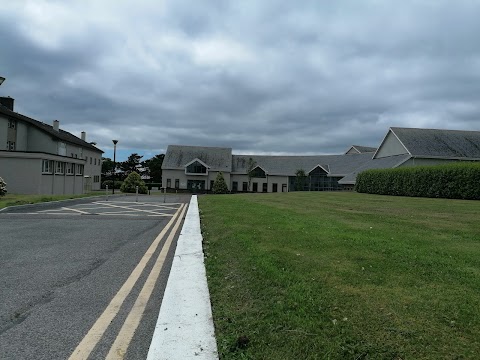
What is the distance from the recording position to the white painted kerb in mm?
2994

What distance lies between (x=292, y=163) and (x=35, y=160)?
162 feet

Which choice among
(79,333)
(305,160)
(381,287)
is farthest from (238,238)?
(305,160)

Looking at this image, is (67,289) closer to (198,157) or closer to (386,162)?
(386,162)

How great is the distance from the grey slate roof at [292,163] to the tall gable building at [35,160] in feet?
100

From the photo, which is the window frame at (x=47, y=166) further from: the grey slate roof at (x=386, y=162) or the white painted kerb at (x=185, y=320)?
the grey slate roof at (x=386, y=162)

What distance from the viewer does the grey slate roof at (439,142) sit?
41.1m

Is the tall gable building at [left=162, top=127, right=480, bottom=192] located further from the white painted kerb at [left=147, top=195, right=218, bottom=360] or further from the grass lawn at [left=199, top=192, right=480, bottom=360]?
the white painted kerb at [left=147, top=195, right=218, bottom=360]

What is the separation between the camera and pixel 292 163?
7244 centimetres

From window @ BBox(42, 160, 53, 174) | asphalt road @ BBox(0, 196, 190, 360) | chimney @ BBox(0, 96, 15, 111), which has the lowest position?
asphalt road @ BBox(0, 196, 190, 360)

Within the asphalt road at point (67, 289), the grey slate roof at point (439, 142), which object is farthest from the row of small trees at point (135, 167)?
the asphalt road at point (67, 289)

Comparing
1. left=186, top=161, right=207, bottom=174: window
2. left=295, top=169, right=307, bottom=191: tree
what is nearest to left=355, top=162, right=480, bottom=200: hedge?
left=295, top=169, right=307, bottom=191: tree

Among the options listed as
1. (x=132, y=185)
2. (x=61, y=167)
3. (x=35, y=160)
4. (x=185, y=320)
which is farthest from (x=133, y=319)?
(x=132, y=185)

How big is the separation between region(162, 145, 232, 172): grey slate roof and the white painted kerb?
6505cm

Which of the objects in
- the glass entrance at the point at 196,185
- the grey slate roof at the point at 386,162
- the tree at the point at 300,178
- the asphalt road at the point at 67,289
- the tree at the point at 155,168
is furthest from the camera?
the tree at the point at 155,168
